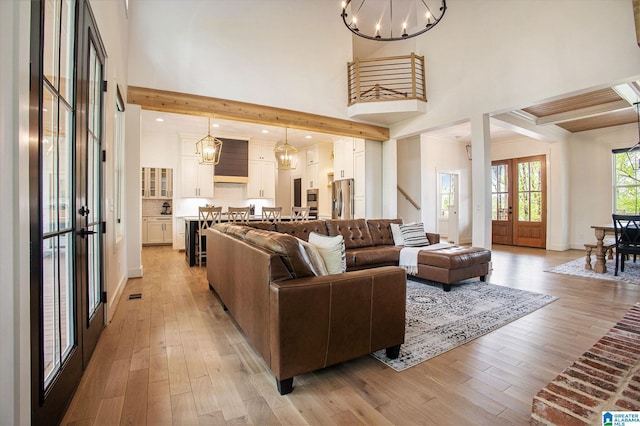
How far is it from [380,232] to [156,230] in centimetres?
645

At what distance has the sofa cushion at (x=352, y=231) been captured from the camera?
4395 mm

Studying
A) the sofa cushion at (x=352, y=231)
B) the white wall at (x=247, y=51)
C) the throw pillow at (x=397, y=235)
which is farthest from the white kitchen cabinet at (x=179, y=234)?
the throw pillow at (x=397, y=235)

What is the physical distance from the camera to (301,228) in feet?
13.4

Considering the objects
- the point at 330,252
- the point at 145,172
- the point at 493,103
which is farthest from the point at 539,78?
the point at 145,172

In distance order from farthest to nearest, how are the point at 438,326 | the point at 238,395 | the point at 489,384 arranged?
1. the point at 438,326
2. the point at 489,384
3. the point at 238,395

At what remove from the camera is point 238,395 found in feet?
5.64

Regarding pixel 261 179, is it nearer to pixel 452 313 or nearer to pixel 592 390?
pixel 452 313

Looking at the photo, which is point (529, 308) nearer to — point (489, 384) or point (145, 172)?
point (489, 384)

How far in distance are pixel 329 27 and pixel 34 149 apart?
6245 millimetres

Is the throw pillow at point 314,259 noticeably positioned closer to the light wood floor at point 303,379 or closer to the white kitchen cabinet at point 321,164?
the light wood floor at point 303,379

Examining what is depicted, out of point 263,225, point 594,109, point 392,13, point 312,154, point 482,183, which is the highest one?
point 392,13

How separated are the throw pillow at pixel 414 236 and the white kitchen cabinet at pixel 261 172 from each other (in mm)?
5039

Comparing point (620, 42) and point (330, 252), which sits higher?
point (620, 42)

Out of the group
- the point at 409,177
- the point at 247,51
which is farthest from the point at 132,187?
the point at 409,177
